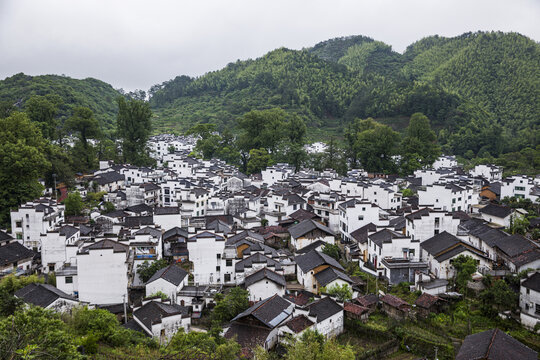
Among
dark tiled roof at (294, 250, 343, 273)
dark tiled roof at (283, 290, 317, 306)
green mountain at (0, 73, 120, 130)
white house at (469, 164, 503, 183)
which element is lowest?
dark tiled roof at (283, 290, 317, 306)

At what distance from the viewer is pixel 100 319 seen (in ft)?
50.2

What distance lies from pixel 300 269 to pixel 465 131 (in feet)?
142

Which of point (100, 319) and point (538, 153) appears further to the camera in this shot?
point (538, 153)

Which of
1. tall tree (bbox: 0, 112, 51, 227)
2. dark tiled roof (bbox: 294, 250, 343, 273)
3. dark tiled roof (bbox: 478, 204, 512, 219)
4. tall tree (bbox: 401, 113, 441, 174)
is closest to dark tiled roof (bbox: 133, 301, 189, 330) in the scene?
dark tiled roof (bbox: 294, 250, 343, 273)

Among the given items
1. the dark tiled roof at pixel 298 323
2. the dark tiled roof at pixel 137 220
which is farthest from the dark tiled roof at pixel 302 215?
the dark tiled roof at pixel 298 323

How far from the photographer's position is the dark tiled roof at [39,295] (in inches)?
673

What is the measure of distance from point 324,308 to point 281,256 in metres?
6.54

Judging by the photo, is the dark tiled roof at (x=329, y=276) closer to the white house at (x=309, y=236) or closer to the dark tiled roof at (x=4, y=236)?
the white house at (x=309, y=236)

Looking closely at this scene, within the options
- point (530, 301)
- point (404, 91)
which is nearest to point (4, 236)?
point (530, 301)

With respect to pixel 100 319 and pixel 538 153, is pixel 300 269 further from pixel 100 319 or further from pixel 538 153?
pixel 538 153

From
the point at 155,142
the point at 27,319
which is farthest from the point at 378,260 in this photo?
the point at 155,142

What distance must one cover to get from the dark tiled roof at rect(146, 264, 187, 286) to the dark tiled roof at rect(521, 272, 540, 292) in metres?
14.7

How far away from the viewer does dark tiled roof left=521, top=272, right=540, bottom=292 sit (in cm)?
1673

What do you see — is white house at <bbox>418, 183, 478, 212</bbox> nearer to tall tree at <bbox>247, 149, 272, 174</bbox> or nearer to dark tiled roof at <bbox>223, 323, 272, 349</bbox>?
dark tiled roof at <bbox>223, 323, 272, 349</bbox>
